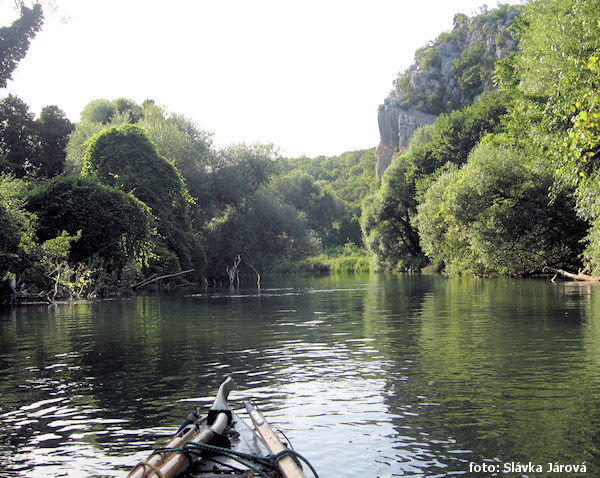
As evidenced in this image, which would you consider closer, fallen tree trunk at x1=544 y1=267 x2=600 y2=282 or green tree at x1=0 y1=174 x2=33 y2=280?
green tree at x1=0 y1=174 x2=33 y2=280

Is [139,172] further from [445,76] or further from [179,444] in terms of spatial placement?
[445,76]

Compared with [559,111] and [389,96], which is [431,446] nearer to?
[559,111]

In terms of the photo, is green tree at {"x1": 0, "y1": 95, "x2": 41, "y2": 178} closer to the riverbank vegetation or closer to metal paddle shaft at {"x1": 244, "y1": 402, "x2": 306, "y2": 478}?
the riverbank vegetation

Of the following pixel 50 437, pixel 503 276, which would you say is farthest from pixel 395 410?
pixel 503 276

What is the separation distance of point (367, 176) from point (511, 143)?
93710 mm

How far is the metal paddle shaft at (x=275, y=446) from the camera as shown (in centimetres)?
539

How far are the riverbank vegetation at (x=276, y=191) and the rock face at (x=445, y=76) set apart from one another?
32.2 meters

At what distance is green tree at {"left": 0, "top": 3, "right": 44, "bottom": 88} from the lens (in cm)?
4003

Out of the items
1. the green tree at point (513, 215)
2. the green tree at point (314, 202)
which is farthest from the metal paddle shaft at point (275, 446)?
the green tree at point (314, 202)

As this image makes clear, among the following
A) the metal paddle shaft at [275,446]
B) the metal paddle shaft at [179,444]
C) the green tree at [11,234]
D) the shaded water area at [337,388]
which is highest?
the green tree at [11,234]

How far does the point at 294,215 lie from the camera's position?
74625 mm

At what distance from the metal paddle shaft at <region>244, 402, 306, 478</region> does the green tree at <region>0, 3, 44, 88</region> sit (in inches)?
1548

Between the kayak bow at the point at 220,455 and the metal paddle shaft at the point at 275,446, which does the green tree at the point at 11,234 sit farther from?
the kayak bow at the point at 220,455

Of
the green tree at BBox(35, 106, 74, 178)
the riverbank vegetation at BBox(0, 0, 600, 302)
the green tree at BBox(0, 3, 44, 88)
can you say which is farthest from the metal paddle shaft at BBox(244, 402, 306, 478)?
the green tree at BBox(35, 106, 74, 178)
